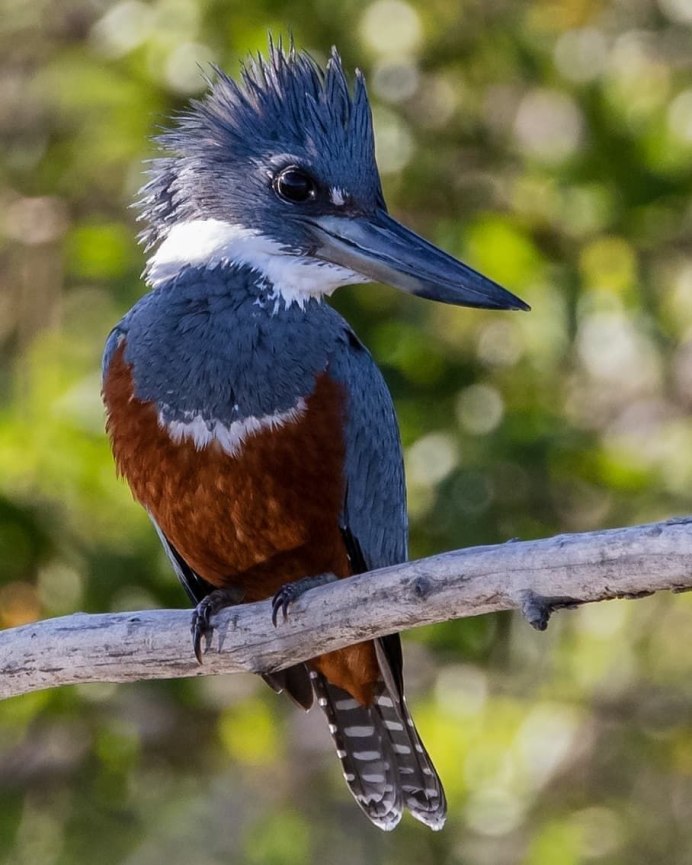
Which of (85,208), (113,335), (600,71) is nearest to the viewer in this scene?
(113,335)

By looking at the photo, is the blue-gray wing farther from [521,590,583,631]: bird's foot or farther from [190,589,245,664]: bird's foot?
[521,590,583,631]: bird's foot

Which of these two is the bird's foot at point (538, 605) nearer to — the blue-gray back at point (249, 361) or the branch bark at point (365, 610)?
the branch bark at point (365, 610)

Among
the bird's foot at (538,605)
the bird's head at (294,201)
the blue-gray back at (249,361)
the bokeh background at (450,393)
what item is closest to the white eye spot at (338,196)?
the bird's head at (294,201)

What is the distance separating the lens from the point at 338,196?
3.53 m

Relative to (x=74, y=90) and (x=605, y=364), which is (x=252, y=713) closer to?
(x=605, y=364)

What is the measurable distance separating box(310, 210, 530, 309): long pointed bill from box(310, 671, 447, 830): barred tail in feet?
3.74

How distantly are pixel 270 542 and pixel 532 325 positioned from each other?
1450 mm

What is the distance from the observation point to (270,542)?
3443 mm

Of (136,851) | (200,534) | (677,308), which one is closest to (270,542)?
(200,534)

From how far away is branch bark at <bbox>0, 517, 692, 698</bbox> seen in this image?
8.64 feet

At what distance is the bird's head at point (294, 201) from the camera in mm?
3480

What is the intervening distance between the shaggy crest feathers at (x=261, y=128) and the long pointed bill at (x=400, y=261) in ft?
0.58

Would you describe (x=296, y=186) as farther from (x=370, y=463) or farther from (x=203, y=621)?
(x=203, y=621)

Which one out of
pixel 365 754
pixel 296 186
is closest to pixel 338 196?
pixel 296 186
